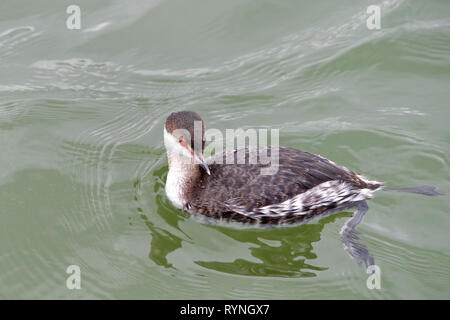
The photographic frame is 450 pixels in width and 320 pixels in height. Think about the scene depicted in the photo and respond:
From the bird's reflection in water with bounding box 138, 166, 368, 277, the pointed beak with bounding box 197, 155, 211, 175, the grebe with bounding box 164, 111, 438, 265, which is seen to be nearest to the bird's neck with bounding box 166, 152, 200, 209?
the grebe with bounding box 164, 111, 438, 265

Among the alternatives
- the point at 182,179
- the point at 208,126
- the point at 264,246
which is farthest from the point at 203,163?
the point at 208,126

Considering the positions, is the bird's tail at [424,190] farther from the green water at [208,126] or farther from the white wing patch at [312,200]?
the white wing patch at [312,200]

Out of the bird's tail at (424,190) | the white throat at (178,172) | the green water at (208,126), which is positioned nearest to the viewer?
the green water at (208,126)

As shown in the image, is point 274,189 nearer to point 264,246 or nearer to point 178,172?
point 264,246

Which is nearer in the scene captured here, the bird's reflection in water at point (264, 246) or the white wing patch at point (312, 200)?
the bird's reflection in water at point (264, 246)

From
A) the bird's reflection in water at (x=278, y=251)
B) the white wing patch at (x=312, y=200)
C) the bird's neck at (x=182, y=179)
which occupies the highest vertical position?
the bird's neck at (x=182, y=179)

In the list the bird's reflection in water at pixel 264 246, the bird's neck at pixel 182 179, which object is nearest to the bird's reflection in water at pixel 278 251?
the bird's reflection in water at pixel 264 246

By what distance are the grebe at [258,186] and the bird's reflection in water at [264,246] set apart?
155 mm

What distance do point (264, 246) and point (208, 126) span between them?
244cm

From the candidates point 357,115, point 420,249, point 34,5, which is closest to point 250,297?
point 420,249

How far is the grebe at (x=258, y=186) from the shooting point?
21.7ft

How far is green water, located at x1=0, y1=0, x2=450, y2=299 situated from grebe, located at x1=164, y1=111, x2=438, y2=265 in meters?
0.21
